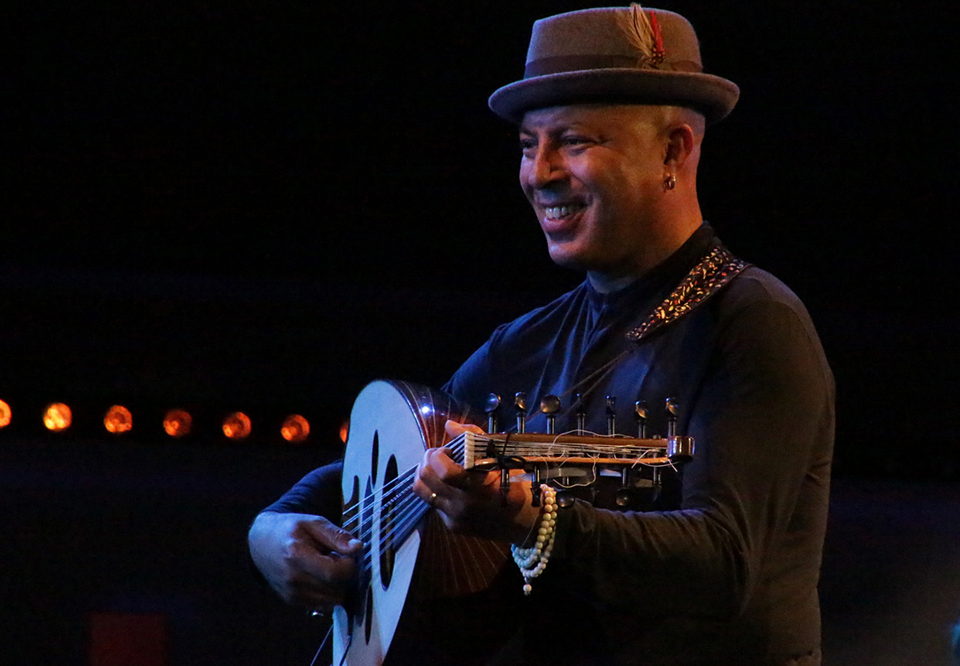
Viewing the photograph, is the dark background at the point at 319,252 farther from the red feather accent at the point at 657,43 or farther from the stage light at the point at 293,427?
the red feather accent at the point at 657,43

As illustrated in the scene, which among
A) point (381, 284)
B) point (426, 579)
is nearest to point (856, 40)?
point (381, 284)

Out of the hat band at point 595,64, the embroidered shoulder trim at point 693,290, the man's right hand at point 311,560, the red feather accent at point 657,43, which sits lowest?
the man's right hand at point 311,560

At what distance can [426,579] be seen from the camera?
1.99m

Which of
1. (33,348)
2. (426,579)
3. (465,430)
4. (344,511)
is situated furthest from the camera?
(33,348)

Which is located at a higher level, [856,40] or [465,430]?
[856,40]

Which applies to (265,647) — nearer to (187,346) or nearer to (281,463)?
(281,463)

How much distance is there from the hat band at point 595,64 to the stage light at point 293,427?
188 centimetres

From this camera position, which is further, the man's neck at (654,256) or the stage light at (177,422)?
the stage light at (177,422)

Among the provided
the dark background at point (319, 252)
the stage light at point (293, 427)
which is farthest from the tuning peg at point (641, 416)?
the stage light at point (293, 427)

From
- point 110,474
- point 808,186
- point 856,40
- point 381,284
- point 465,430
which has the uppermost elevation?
point 856,40

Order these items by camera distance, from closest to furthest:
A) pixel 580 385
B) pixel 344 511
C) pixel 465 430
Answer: pixel 465 430, pixel 580 385, pixel 344 511

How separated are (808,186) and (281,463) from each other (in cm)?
181

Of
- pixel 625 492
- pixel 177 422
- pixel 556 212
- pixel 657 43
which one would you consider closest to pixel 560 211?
pixel 556 212

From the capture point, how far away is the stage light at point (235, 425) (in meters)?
3.79
